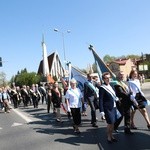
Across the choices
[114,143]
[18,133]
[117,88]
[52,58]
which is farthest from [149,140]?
[52,58]

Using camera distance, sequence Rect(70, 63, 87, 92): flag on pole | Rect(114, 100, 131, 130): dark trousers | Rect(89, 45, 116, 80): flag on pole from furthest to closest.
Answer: Rect(70, 63, 87, 92): flag on pole < Rect(89, 45, 116, 80): flag on pole < Rect(114, 100, 131, 130): dark trousers

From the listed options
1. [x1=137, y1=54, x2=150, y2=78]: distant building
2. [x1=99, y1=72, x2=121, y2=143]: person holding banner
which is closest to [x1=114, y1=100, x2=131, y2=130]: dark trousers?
[x1=99, y1=72, x2=121, y2=143]: person holding banner

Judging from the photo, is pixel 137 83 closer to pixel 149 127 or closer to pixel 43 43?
pixel 149 127

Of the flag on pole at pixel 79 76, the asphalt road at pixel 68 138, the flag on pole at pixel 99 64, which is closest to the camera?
the asphalt road at pixel 68 138

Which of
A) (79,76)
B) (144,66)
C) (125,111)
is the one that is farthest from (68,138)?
(144,66)

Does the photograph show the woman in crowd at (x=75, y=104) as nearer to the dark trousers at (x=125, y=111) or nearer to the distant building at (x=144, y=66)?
the dark trousers at (x=125, y=111)

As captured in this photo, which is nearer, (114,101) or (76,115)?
(114,101)

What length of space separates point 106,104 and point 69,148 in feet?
4.37

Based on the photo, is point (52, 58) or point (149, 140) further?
point (52, 58)

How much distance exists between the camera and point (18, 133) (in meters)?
12.4

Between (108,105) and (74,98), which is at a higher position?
(74,98)

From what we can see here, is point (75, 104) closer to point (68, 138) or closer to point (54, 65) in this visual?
point (68, 138)

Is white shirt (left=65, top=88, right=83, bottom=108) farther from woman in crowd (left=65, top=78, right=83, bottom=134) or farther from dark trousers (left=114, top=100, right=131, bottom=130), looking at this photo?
dark trousers (left=114, top=100, right=131, bottom=130)

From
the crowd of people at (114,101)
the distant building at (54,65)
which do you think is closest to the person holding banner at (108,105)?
the crowd of people at (114,101)
